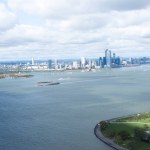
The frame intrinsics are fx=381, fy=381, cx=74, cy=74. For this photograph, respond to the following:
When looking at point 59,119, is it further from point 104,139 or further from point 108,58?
point 108,58

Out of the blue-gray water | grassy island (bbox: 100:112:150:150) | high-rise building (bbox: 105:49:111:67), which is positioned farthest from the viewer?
high-rise building (bbox: 105:49:111:67)

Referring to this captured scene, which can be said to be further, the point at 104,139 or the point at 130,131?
the point at 130,131

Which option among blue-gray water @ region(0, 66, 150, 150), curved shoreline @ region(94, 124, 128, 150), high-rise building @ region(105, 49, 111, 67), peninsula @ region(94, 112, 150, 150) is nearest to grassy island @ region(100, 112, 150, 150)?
peninsula @ region(94, 112, 150, 150)

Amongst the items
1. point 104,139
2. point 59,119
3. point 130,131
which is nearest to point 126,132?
point 130,131

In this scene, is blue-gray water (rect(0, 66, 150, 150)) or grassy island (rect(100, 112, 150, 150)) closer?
grassy island (rect(100, 112, 150, 150))

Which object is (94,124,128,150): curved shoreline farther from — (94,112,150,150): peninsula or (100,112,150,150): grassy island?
(100,112,150,150): grassy island

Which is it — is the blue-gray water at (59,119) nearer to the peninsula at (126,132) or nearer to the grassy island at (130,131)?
the peninsula at (126,132)

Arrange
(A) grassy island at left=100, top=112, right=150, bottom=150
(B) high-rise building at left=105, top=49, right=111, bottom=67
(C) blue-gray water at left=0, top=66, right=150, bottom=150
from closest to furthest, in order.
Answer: (A) grassy island at left=100, top=112, right=150, bottom=150, (C) blue-gray water at left=0, top=66, right=150, bottom=150, (B) high-rise building at left=105, top=49, right=111, bottom=67

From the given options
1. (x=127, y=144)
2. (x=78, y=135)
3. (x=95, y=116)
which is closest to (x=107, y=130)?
(x=78, y=135)
